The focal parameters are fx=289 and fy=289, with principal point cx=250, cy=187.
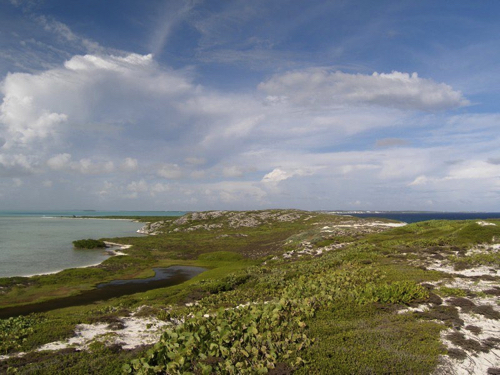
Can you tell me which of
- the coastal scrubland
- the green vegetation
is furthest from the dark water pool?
the green vegetation

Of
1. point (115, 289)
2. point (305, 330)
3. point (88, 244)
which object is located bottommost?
point (115, 289)

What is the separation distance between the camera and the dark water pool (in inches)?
1390

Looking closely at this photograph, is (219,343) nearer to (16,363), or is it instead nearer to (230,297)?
(16,363)

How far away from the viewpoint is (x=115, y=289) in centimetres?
4506

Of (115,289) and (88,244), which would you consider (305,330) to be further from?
(88,244)

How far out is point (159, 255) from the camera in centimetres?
8081

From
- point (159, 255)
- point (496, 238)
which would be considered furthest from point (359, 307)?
point (159, 255)

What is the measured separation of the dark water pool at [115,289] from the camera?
35.3 m

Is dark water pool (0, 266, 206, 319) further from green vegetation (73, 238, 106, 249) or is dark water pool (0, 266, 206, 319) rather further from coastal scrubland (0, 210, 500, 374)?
green vegetation (73, 238, 106, 249)

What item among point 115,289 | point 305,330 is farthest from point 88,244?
point 305,330

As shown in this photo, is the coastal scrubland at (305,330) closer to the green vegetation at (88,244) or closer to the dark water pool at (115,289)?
the dark water pool at (115,289)

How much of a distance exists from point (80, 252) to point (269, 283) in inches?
2808

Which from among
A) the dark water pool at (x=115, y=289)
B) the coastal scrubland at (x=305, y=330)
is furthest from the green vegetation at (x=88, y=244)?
the coastal scrubland at (x=305, y=330)

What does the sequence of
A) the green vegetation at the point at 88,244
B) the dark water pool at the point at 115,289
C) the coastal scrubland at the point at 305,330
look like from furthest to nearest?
the green vegetation at the point at 88,244 → the dark water pool at the point at 115,289 → the coastal scrubland at the point at 305,330
